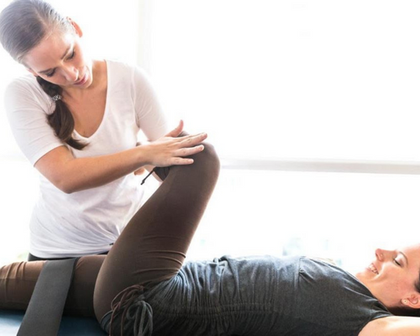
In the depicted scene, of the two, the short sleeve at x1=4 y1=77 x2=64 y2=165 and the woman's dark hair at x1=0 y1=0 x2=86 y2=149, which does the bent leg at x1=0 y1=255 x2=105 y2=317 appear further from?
the woman's dark hair at x1=0 y1=0 x2=86 y2=149

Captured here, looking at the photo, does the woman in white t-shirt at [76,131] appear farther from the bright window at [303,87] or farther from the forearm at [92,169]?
the bright window at [303,87]

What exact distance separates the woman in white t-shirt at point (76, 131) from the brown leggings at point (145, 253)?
0.07 metres

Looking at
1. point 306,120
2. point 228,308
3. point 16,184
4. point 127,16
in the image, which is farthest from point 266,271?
point 16,184

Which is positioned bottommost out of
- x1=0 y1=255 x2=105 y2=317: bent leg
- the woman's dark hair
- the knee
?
x1=0 y1=255 x2=105 y2=317: bent leg

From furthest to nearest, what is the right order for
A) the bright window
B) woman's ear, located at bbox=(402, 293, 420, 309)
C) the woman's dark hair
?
the bright window, woman's ear, located at bbox=(402, 293, 420, 309), the woman's dark hair

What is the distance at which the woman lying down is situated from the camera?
129cm

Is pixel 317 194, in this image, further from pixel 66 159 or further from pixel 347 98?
pixel 66 159

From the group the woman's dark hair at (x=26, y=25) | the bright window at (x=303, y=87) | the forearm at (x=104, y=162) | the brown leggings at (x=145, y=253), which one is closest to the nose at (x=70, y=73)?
the woman's dark hair at (x=26, y=25)

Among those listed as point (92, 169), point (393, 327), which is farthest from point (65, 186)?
point (393, 327)

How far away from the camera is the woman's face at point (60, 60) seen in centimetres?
131

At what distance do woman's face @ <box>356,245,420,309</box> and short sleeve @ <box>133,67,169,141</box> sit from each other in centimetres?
84

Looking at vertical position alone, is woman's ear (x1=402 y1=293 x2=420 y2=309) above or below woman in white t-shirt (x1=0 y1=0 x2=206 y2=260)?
below

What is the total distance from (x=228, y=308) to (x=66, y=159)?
66cm

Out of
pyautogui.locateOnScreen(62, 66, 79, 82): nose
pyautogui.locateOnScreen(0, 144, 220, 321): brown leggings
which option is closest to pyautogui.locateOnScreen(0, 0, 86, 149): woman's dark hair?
pyautogui.locateOnScreen(62, 66, 79, 82): nose
